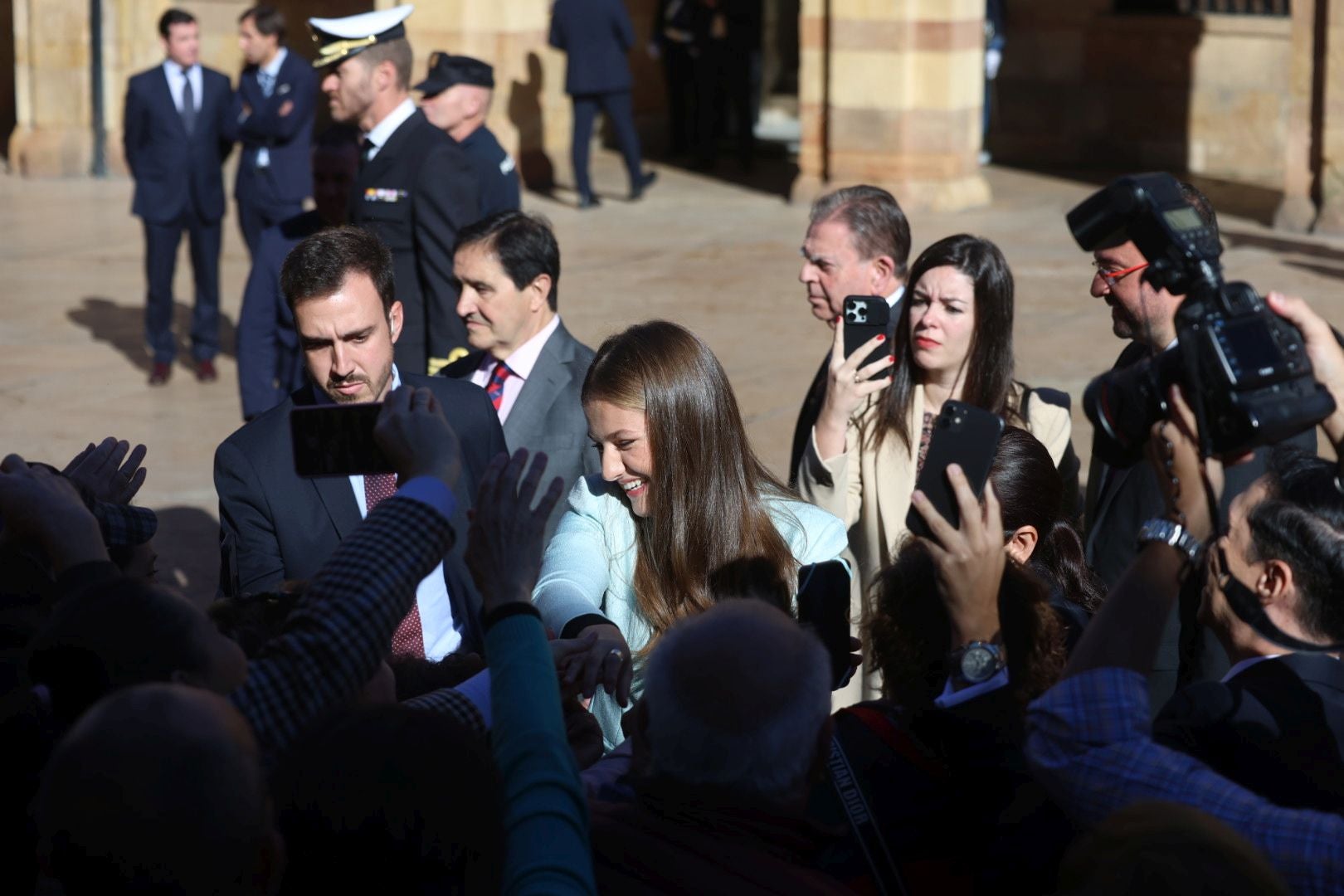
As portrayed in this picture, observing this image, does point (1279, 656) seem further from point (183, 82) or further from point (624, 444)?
point (183, 82)

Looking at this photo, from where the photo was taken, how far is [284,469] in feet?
11.7

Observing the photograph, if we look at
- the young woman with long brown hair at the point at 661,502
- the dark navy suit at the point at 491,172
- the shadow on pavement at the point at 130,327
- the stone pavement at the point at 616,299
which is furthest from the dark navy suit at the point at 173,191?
the young woman with long brown hair at the point at 661,502

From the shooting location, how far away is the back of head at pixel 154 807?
1.87m

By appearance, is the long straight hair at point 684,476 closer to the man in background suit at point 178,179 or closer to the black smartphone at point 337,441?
the black smartphone at point 337,441

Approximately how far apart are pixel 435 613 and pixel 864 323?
1265 mm

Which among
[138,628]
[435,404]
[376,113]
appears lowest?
[138,628]

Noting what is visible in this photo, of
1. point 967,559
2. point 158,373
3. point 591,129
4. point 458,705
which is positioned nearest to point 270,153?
point 158,373

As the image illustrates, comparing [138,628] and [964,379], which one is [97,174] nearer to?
[964,379]

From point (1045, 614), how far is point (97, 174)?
15922mm

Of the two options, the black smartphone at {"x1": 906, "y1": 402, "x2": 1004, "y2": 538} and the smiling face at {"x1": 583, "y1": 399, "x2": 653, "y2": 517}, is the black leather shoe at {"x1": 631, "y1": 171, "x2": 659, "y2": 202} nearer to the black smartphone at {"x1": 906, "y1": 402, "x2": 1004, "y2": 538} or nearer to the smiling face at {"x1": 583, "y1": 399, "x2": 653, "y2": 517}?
the smiling face at {"x1": 583, "y1": 399, "x2": 653, "y2": 517}

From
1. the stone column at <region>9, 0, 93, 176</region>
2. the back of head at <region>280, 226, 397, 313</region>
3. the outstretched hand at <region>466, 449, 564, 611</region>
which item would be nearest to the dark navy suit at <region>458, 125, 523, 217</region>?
the back of head at <region>280, 226, 397, 313</region>

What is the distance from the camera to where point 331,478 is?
3.55 m

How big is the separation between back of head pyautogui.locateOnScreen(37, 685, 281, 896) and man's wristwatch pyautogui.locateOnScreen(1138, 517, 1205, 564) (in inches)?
→ 49.1

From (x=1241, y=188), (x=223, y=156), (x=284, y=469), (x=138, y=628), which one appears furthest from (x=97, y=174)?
(x=138, y=628)
